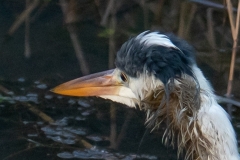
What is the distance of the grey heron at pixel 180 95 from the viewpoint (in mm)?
2291

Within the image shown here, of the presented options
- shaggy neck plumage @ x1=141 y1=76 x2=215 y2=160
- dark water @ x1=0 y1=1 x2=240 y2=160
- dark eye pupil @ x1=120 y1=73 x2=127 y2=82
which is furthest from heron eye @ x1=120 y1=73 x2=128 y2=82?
dark water @ x1=0 y1=1 x2=240 y2=160

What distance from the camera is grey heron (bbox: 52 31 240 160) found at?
229 centimetres

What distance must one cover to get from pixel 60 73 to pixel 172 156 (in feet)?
3.84

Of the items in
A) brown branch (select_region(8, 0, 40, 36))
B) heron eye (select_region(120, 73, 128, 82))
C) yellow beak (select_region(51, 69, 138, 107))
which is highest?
brown branch (select_region(8, 0, 40, 36))

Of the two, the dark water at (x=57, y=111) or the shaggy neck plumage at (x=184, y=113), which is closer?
the shaggy neck plumage at (x=184, y=113)

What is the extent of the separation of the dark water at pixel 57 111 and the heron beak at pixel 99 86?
73 cm

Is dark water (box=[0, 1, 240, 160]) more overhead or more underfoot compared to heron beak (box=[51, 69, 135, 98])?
more underfoot

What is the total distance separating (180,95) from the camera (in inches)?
92.4

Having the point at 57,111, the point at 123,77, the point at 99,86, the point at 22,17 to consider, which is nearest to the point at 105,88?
the point at 99,86

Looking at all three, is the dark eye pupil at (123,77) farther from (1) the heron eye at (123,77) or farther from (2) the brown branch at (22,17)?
(2) the brown branch at (22,17)

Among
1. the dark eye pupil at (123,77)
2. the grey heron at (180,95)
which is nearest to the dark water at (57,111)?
the dark eye pupil at (123,77)

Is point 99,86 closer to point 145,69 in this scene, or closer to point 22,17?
point 145,69

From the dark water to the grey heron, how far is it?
1.13 m

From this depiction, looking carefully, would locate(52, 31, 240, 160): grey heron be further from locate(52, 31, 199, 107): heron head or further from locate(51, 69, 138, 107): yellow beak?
locate(51, 69, 138, 107): yellow beak
